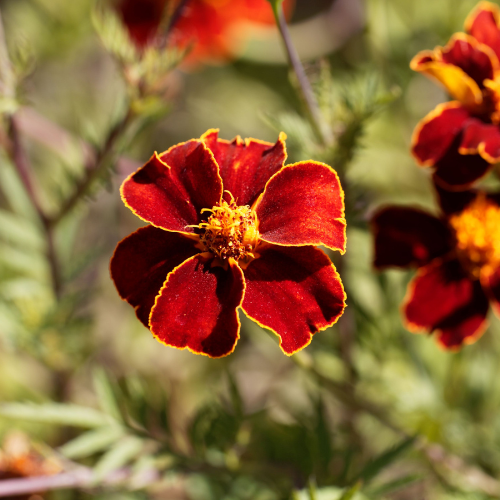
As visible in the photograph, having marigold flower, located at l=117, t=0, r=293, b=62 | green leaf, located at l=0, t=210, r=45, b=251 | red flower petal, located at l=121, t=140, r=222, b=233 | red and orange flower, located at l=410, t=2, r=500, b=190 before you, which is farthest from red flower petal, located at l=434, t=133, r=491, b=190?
marigold flower, located at l=117, t=0, r=293, b=62

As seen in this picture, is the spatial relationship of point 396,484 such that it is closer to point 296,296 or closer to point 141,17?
point 296,296

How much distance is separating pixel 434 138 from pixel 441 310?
0.48 metres

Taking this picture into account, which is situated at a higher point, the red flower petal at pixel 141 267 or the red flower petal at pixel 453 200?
the red flower petal at pixel 141 267

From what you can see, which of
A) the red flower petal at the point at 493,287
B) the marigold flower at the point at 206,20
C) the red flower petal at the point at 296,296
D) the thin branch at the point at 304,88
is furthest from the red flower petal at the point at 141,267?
the marigold flower at the point at 206,20

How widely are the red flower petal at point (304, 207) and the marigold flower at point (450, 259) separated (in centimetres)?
46

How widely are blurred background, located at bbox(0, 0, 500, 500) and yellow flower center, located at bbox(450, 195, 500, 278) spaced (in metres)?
0.29

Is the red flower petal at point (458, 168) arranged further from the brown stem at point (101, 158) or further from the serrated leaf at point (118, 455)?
the serrated leaf at point (118, 455)

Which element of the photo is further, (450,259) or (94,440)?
(450,259)

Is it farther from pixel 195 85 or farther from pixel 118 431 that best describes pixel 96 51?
pixel 118 431

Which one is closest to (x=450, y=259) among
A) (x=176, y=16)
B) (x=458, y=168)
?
(x=458, y=168)

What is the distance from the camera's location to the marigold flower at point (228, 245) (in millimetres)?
1062

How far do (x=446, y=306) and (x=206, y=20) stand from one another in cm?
198

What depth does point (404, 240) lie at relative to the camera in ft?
5.12

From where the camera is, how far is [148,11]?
2723 mm
